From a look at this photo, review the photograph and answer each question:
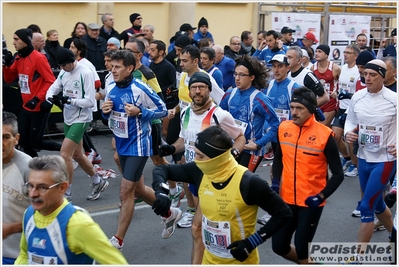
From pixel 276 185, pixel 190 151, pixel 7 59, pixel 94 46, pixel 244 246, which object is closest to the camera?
pixel 244 246

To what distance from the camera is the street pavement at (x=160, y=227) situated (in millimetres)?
7309

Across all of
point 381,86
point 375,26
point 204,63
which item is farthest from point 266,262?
point 375,26

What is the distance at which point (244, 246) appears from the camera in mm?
4801

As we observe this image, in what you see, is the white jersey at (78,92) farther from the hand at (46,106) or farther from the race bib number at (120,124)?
the race bib number at (120,124)

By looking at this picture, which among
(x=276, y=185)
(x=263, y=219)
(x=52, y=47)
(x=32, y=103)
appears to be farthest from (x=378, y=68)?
(x=52, y=47)

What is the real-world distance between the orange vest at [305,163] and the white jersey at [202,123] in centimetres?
69

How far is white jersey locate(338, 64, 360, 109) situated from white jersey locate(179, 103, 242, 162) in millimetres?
4721

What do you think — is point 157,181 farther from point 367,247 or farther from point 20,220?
point 367,247

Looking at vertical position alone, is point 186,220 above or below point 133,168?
below

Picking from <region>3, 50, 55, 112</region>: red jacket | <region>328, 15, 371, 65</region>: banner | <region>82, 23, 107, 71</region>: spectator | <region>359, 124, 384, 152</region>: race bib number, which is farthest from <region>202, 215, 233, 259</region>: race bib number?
<region>328, 15, 371, 65</region>: banner

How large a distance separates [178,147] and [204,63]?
2943mm

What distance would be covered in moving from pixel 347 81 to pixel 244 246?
6.89 metres

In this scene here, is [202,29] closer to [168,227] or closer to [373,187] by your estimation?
[168,227]

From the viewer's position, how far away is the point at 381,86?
704 centimetres
